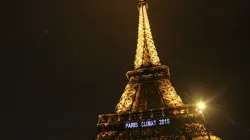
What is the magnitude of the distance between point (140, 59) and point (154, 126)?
10.4m

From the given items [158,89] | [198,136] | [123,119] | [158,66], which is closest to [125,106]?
[123,119]

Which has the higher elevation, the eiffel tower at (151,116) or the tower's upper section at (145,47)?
the tower's upper section at (145,47)

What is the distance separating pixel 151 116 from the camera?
22016 millimetres

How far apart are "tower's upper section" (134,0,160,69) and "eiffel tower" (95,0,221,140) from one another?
79 cm

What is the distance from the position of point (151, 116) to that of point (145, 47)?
11.7 m

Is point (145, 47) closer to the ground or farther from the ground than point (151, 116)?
farther from the ground

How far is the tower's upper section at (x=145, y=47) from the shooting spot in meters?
29.4

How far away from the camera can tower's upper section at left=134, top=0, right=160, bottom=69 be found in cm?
2936

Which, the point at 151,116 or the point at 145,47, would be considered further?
the point at 145,47

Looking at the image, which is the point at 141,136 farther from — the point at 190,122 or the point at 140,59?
the point at 140,59

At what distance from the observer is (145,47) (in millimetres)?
31469

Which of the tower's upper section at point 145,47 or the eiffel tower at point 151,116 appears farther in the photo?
the tower's upper section at point 145,47

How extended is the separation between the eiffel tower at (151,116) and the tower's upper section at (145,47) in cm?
79

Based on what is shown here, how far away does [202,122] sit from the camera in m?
20.8
